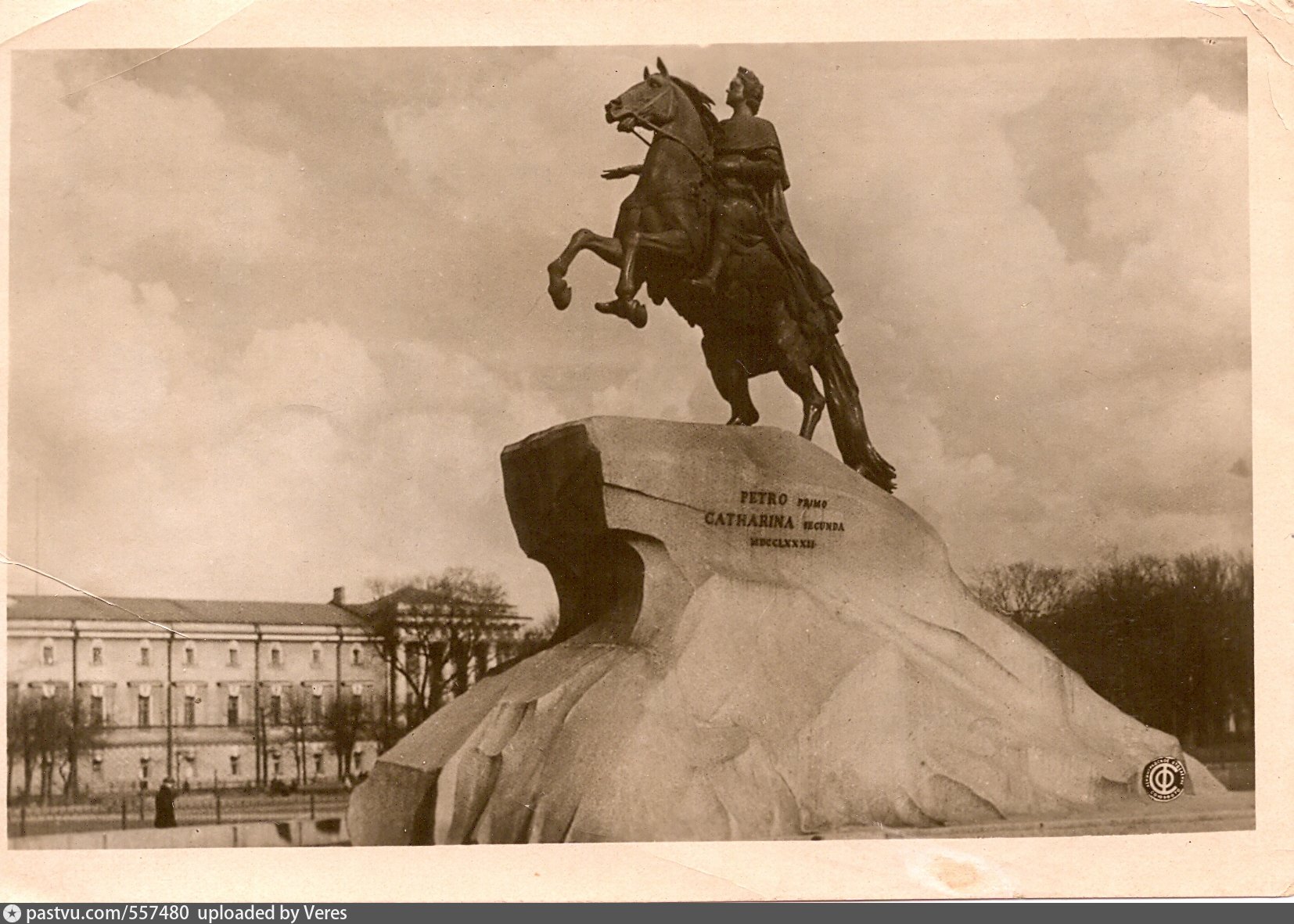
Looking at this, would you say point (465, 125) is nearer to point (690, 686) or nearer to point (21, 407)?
point (21, 407)

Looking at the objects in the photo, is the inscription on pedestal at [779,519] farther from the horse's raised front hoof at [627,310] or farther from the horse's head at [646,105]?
the horse's head at [646,105]

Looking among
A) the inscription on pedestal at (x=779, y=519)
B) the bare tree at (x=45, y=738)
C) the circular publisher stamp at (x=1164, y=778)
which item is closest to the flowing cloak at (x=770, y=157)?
the inscription on pedestal at (x=779, y=519)

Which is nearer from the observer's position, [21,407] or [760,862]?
[760,862]

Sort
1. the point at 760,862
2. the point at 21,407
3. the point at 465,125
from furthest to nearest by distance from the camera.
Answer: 1. the point at 465,125
2. the point at 21,407
3. the point at 760,862

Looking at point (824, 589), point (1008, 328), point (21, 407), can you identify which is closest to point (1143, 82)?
point (1008, 328)

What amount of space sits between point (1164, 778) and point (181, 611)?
20.8ft

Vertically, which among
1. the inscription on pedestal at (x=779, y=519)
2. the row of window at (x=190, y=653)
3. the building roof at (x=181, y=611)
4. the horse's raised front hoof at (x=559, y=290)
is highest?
the horse's raised front hoof at (x=559, y=290)

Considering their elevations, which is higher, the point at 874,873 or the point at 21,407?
the point at 21,407

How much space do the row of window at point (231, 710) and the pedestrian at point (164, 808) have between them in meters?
0.88

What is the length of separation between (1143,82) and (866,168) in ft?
6.91

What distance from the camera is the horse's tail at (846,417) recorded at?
40.8 ft

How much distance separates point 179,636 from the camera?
12.4 meters

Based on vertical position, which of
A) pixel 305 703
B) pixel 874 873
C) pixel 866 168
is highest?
pixel 866 168

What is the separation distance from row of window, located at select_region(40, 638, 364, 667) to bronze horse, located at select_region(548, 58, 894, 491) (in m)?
3.39
